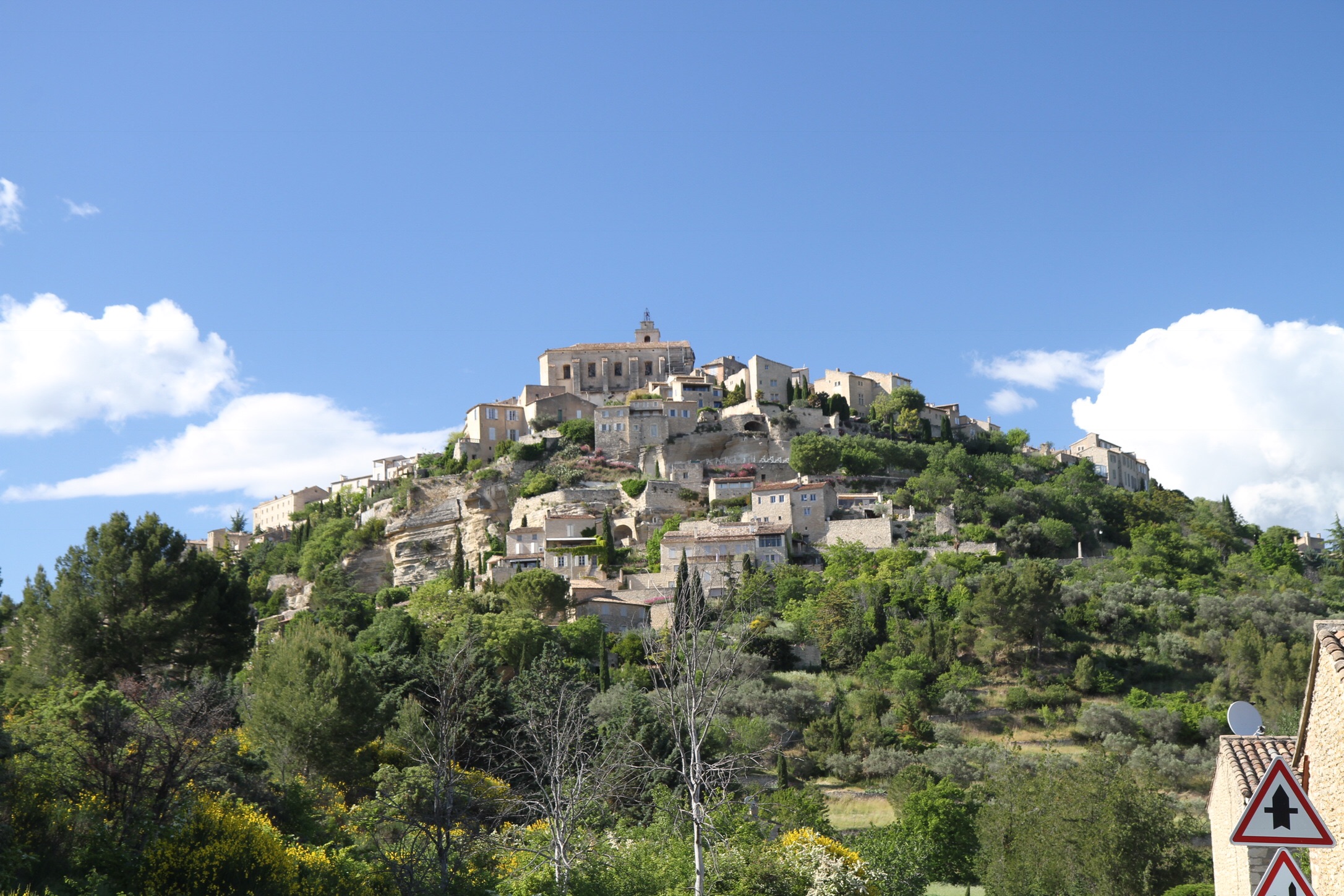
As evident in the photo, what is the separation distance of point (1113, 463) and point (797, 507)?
144ft

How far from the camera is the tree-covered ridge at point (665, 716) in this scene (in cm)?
1920

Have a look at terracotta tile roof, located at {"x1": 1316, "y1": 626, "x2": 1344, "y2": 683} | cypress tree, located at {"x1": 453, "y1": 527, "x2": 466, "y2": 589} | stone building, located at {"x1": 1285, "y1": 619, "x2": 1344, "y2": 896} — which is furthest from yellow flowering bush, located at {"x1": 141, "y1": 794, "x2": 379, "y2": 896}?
cypress tree, located at {"x1": 453, "y1": 527, "x2": 466, "y2": 589}

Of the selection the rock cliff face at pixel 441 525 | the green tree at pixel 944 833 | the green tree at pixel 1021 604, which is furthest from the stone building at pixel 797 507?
the green tree at pixel 944 833

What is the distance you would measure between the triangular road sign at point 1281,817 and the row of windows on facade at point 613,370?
90997 millimetres

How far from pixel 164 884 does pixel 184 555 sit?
2083 centimetres

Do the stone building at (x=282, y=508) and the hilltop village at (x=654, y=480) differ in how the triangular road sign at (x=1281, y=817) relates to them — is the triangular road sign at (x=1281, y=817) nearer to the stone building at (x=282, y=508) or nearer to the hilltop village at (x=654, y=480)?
the hilltop village at (x=654, y=480)

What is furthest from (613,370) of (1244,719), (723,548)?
(1244,719)

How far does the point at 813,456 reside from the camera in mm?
80938

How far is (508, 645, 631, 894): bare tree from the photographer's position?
71.8 feet

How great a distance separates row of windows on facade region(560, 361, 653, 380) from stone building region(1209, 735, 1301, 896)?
271 feet

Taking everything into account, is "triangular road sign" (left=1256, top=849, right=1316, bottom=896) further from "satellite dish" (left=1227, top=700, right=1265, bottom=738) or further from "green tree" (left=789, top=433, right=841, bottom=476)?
"green tree" (left=789, top=433, right=841, bottom=476)

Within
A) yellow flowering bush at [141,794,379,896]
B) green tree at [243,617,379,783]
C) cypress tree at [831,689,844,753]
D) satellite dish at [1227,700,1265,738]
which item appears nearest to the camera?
satellite dish at [1227,700,1265,738]

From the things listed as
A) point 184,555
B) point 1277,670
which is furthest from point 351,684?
point 1277,670

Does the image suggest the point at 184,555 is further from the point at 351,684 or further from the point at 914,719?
the point at 914,719
